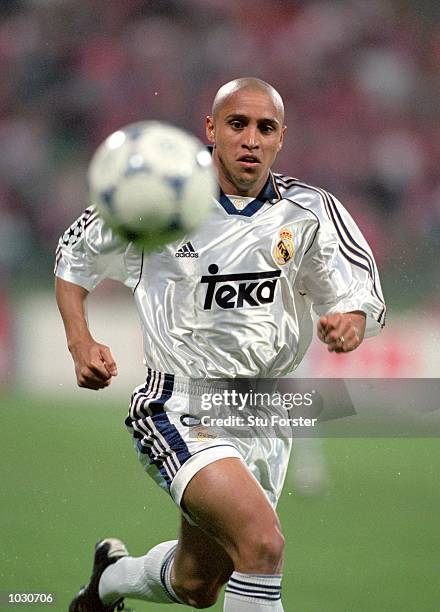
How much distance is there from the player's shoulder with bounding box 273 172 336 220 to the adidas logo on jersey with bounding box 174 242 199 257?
34 centimetres

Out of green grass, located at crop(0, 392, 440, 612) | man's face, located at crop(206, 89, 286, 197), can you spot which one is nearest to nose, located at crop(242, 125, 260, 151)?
man's face, located at crop(206, 89, 286, 197)

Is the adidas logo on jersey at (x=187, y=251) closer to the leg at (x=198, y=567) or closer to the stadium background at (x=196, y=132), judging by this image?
the leg at (x=198, y=567)

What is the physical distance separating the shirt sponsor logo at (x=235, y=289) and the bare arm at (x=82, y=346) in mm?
370

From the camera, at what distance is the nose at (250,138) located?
3.44 metres

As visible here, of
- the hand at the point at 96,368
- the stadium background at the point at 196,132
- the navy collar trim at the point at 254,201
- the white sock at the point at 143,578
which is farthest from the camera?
the stadium background at the point at 196,132

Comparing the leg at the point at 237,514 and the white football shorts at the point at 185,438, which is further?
the white football shorts at the point at 185,438

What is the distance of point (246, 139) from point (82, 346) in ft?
2.54

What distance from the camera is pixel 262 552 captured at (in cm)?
296

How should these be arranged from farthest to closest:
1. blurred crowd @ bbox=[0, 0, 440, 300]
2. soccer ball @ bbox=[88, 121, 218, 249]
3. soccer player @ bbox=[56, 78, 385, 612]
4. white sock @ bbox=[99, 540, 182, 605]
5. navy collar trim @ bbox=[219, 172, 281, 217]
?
blurred crowd @ bbox=[0, 0, 440, 300]
white sock @ bbox=[99, 540, 182, 605]
navy collar trim @ bbox=[219, 172, 281, 217]
soccer player @ bbox=[56, 78, 385, 612]
soccer ball @ bbox=[88, 121, 218, 249]

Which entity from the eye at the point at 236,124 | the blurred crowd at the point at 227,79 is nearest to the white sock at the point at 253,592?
the eye at the point at 236,124

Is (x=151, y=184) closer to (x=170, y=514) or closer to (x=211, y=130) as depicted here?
(x=211, y=130)

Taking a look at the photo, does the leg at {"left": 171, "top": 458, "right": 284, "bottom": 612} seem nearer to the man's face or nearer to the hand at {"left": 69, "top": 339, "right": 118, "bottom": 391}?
the hand at {"left": 69, "top": 339, "right": 118, "bottom": 391}

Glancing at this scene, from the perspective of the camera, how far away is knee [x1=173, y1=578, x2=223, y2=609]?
3.54 m

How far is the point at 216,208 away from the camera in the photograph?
11.5 ft
